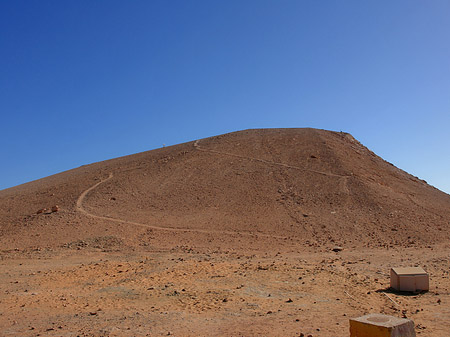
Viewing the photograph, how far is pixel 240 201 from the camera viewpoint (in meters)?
20.5

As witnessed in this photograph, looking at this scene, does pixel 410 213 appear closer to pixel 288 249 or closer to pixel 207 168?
pixel 288 249

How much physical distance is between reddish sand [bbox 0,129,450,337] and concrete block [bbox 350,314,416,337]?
0.84 metres

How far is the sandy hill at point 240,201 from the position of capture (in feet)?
56.0

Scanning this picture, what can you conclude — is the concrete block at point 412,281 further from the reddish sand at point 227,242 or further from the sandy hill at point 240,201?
the sandy hill at point 240,201

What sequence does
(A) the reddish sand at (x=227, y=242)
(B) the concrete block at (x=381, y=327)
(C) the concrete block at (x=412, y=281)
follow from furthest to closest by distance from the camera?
(C) the concrete block at (x=412, y=281) → (A) the reddish sand at (x=227, y=242) → (B) the concrete block at (x=381, y=327)

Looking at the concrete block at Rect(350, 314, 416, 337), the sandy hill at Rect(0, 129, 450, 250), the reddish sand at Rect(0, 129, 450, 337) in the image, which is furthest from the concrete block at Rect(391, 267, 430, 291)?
the sandy hill at Rect(0, 129, 450, 250)

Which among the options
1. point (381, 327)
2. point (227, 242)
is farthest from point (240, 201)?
point (381, 327)

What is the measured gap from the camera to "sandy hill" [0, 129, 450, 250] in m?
17.1

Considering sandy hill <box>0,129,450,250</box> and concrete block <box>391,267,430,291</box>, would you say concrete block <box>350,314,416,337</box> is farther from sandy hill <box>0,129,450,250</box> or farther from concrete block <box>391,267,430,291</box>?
sandy hill <box>0,129,450,250</box>

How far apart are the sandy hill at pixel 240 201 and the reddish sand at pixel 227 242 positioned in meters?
0.10

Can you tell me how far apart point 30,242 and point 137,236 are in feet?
13.3

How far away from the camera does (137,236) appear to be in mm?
16922

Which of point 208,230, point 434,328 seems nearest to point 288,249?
point 208,230

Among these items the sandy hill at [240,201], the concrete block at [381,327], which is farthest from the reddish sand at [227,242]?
the concrete block at [381,327]
